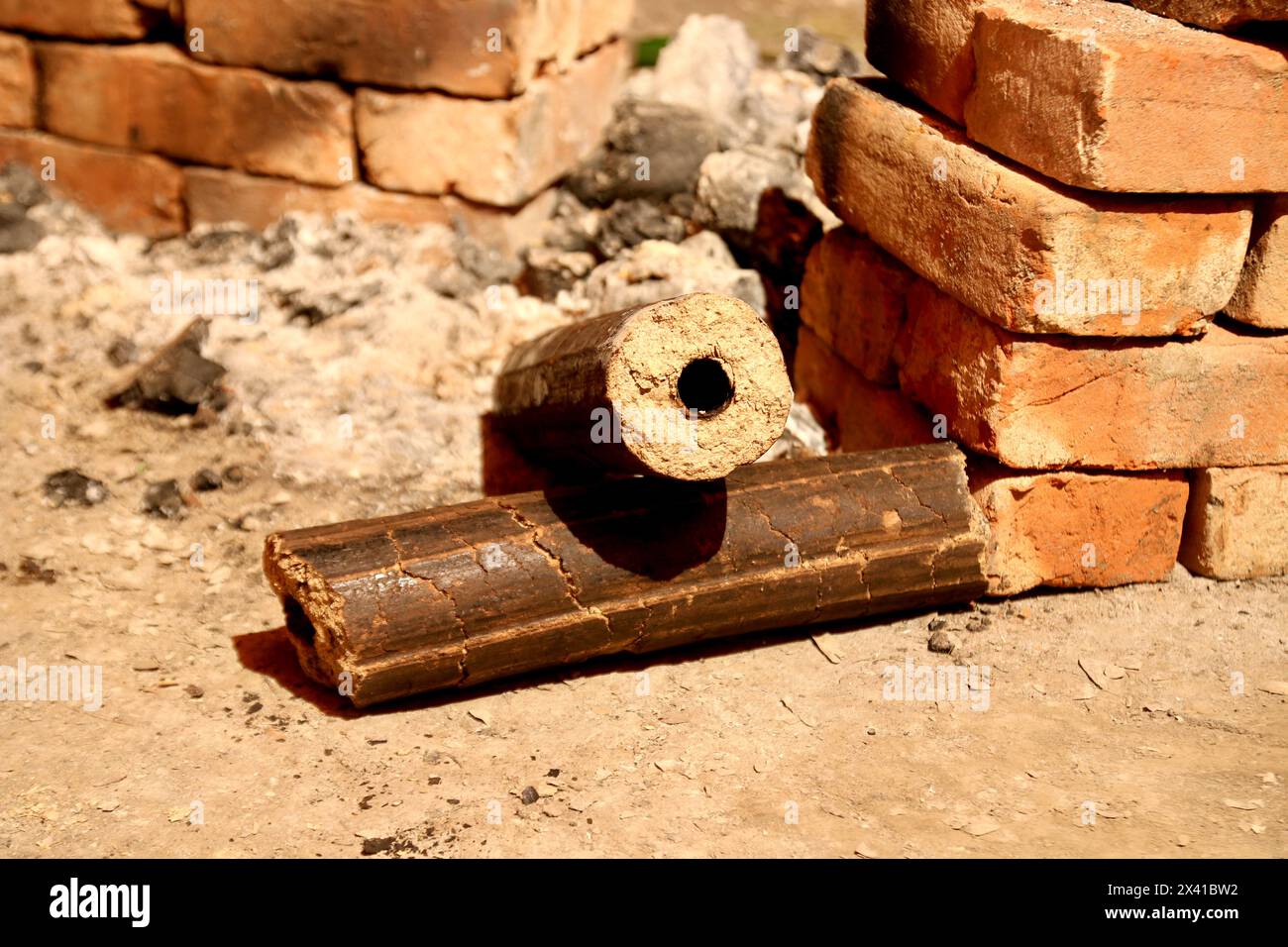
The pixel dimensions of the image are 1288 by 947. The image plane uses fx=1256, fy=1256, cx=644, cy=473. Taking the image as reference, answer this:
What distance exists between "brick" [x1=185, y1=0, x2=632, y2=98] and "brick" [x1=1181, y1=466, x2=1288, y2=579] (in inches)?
139

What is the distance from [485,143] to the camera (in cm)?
597

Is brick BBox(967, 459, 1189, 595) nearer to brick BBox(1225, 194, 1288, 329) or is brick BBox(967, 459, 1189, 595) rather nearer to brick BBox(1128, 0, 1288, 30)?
brick BBox(1225, 194, 1288, 329)

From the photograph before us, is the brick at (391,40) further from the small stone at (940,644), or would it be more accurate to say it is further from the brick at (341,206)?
the small stone at (940,644)

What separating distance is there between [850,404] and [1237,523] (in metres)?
1.54

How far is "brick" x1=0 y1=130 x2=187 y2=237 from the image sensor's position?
646 centimetres

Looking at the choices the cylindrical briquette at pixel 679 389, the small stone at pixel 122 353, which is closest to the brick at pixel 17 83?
the small stone at pixel 122 353

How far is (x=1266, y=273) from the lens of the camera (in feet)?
13.2

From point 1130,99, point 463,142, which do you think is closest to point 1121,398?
point 1130,99

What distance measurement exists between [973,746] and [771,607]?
2.40 ft

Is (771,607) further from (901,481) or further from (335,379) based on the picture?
(335,379)

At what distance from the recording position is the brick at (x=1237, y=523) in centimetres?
426

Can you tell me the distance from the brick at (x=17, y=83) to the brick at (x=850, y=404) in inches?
164

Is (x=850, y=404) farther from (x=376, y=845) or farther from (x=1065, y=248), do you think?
(x=376, y=845)

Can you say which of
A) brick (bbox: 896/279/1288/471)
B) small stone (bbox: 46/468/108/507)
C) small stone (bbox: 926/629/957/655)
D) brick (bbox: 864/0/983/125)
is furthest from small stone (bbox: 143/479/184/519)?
brick (bbox: 864/0/983/125)
